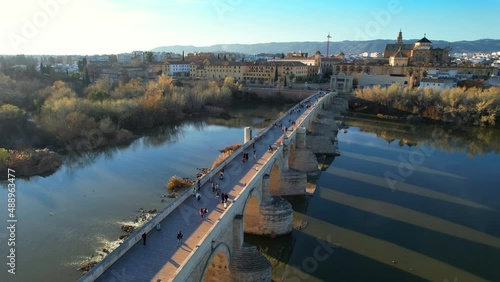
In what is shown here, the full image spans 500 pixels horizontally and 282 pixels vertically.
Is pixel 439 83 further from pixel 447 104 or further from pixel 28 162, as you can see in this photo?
pixel 28 162

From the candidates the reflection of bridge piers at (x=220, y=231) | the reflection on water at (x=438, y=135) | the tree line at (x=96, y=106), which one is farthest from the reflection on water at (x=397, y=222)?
the tree line at (x=96, y=106)

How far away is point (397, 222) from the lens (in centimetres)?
1451

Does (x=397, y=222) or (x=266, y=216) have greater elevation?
(x=266, y=216)

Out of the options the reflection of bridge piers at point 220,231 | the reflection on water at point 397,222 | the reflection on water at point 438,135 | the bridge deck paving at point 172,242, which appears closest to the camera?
the bridge deck paving at point 172,242

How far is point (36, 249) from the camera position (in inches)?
475

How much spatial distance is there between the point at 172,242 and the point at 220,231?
113 cm

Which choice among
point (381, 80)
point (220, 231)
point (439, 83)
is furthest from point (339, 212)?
point (381, 80)

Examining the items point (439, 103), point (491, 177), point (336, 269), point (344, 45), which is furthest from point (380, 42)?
point (336, 269)

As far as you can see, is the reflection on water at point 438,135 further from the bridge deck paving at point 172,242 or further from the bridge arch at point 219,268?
the bridge arch at point 219,268

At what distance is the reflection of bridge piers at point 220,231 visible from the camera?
7.56 meters

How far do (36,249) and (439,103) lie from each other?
36028 millimetres

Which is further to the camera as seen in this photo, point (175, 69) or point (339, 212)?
point (175, 69)

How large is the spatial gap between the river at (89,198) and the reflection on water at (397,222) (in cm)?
528

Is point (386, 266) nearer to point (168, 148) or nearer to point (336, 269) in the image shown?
point (336, 269)
